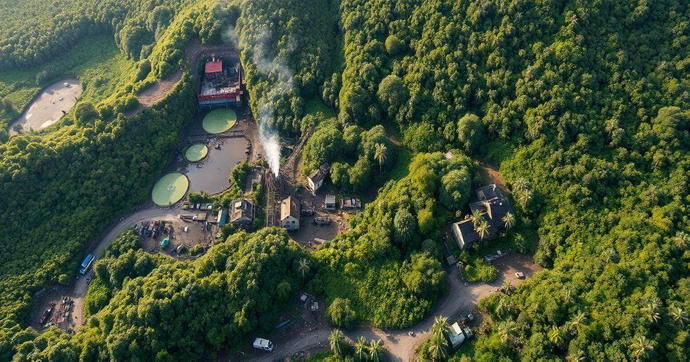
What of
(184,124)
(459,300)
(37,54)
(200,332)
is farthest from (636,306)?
(37,54)

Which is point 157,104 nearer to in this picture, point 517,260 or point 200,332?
point 200,332

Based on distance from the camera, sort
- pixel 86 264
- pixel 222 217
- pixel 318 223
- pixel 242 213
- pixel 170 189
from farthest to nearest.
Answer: pixel 170 189
pixel 222 217
pixel 318 223
pixel 242 213
pixel 86 264

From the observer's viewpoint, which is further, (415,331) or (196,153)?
(196,153)

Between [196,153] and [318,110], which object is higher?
[318,110]

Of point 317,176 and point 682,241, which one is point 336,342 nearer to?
point 317,176

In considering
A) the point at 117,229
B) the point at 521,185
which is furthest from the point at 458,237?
the point at 117,229

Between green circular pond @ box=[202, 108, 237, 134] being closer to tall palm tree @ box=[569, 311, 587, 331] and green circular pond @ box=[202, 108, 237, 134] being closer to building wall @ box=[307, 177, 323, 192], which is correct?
building wall @ box=[307, 177, 323, 192]
